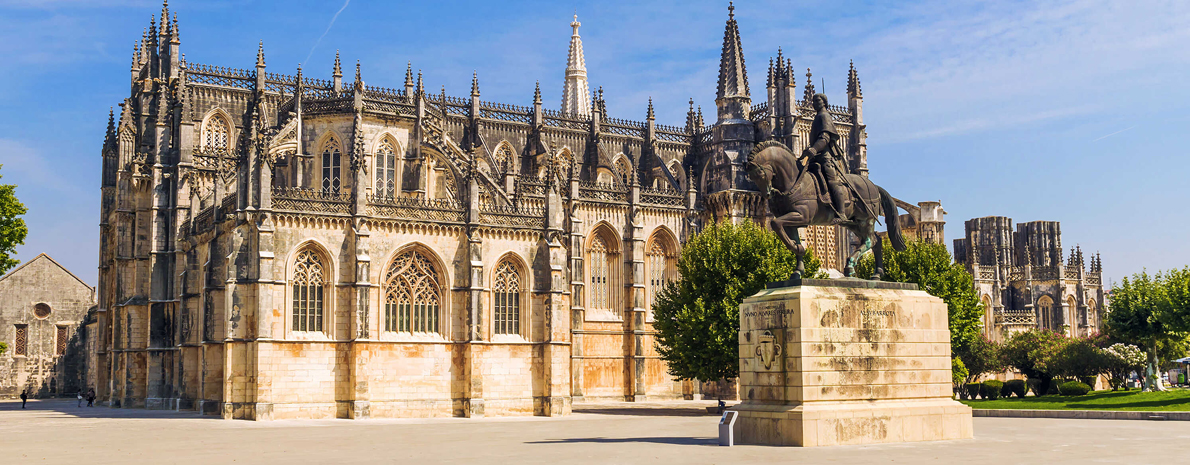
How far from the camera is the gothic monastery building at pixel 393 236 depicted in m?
40.4

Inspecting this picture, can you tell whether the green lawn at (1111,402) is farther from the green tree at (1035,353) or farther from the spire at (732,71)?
the spire at (732,71)

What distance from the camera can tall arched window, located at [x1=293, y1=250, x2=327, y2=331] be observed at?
40.5 metres

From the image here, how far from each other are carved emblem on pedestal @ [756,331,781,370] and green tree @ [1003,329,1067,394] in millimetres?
44661

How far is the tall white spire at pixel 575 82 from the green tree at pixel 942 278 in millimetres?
64012

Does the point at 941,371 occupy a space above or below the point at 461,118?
below

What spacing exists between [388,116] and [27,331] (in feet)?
130

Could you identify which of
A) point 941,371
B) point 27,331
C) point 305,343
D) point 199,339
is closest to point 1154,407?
point 941,371

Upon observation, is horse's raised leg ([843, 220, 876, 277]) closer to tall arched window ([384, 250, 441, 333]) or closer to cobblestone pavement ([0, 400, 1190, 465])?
cobblestone pavement ([0, 400, 1190, 465])

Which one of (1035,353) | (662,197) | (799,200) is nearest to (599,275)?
(662,197)

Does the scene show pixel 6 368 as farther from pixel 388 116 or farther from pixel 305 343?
pixel 305 343

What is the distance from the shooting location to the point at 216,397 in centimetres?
4300

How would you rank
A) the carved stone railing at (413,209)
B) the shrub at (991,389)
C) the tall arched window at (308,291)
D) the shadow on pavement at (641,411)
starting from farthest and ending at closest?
the shrub at (991,389) → the shadow on pavement at (641,411) → the carved stone railing at (413,209) → the tall arched window at (308,291)

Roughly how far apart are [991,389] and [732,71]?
79.2 feet

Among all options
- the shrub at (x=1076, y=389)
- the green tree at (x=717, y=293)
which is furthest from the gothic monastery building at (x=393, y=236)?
the shrub at (x=1076, y=389)
